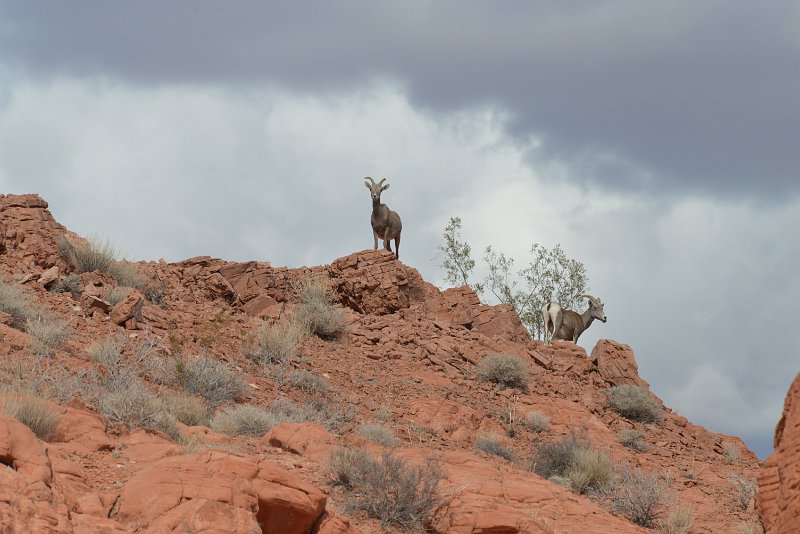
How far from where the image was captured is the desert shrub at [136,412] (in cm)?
1125

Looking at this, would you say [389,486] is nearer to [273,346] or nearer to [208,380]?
[208,380]

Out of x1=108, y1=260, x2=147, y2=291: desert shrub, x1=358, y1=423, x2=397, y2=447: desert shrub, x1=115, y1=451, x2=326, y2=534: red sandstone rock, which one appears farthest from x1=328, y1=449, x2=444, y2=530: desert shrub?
x1=108, y1=260, x2=147, y2=291: desert shrub

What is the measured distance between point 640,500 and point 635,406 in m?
8.35

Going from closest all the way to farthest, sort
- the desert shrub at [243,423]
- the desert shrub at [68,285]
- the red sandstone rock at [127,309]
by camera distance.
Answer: the desert shrub at [243,423], the red sandstone rock at [127,309], the desert shrub at [68,285]

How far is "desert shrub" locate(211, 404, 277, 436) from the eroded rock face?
25.8 feet

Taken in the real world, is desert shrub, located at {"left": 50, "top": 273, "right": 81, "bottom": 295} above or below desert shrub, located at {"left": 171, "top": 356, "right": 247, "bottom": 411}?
above

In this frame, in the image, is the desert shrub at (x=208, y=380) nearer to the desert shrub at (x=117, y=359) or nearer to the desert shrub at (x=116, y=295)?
the desert shrub at (x=117, y=359)

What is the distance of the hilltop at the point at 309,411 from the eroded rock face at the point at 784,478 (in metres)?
0.05

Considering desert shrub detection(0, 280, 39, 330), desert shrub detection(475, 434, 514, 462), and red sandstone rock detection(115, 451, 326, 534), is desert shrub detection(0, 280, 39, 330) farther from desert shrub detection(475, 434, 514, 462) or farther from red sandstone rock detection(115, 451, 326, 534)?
red sandstone rock detection(115, 451, 326, 534)

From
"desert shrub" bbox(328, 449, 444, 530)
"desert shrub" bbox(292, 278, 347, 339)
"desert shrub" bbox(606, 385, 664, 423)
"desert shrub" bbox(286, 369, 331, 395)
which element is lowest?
"desert shrub" bbox(328, 449, 444, 530)

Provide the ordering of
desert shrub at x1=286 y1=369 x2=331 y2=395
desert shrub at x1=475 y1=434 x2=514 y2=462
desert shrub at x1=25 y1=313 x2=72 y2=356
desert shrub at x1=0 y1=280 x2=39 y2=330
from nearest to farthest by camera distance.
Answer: desert shrub at x1=25 y1=313 x2=72 y2=356 < desert shrub at x1=475 y1=434 x2=514 y2=462 < desert shrub at x1=0 y1=280 x2=39 y2=330 < desert shrub at x1=286 y1=369 x2=331 y2=395

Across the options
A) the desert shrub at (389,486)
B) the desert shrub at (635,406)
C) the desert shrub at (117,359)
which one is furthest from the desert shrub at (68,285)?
the desert shrub at (635,406)

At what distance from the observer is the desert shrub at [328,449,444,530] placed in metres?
9.69

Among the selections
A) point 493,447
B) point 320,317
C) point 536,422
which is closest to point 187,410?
point 493,447
